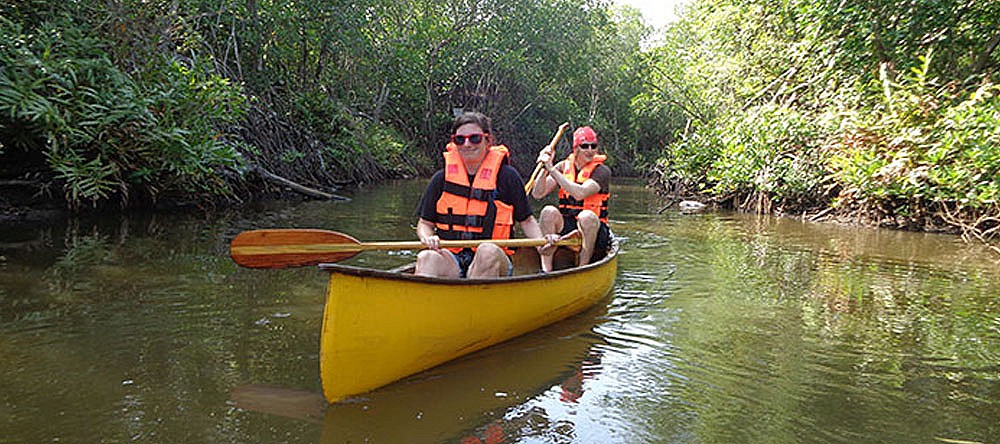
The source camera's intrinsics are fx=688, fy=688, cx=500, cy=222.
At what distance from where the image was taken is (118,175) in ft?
24.5

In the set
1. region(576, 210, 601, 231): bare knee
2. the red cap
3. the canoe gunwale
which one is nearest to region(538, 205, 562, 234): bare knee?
region(576, 210, 601, 231): bare knee

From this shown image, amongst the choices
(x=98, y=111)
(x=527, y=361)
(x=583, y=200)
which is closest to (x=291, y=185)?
(x=98, y=111)

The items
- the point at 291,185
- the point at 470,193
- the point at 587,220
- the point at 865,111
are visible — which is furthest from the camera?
the point at 291,185

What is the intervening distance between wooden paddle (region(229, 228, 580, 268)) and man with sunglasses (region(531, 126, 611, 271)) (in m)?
1.95

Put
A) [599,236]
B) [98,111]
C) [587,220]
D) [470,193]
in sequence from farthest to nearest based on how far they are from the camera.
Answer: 1. [98,111]
2. [599,236]
3. [587,220]
4. [470,193]

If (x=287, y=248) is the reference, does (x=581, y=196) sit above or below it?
above

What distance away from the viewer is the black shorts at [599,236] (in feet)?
18.2

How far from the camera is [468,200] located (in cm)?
399

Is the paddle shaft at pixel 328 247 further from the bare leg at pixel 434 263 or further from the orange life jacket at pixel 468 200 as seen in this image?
the orange life jacket at pixel 468 200

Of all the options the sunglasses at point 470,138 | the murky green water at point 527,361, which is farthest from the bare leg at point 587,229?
the sunglasses at point 470,138

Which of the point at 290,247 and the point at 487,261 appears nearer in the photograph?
the point at 290,247

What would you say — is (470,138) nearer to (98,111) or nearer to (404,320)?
(404,320)

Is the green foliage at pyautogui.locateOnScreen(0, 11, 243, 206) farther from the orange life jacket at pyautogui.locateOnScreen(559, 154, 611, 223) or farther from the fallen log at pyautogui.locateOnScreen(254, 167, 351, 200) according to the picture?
the orange life jacket at pyautogui.locateOnScreen(559, 154, 611, 223)

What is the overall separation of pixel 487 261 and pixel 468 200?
450mm
